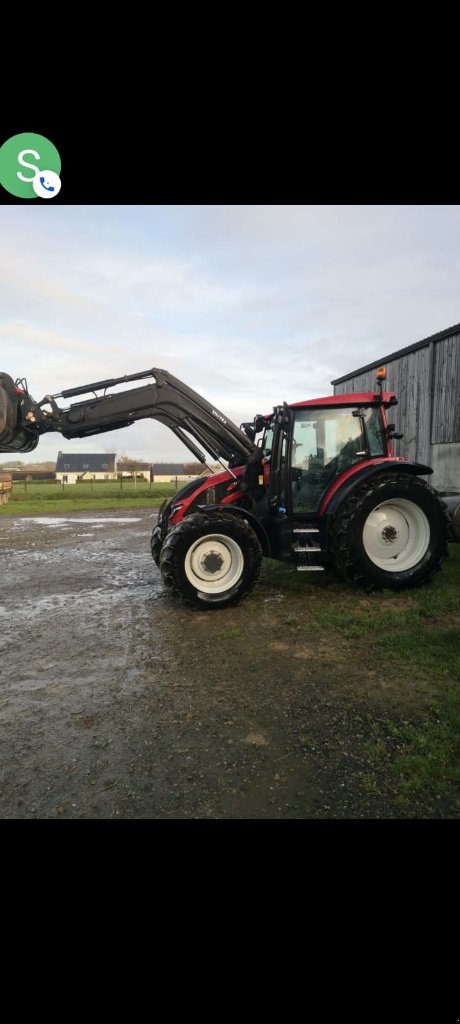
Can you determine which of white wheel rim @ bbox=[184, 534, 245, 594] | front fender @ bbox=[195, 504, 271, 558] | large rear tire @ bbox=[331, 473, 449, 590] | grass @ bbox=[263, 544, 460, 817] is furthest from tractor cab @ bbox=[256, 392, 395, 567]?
grass @ bbox=[263, 544, 460, 817]

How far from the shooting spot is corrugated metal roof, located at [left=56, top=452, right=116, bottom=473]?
76875mm

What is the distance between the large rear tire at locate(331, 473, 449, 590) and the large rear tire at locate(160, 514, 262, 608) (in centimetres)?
113

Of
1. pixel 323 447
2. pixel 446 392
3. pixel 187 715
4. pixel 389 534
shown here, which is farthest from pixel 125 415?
pixel 446 392

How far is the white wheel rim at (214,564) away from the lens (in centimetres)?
563

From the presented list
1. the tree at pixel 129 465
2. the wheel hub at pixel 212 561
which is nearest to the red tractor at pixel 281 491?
the wheel hub at pixel 212 561

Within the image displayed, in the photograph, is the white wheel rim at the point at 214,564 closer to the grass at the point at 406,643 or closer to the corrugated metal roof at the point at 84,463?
the grass at the point at 406,643

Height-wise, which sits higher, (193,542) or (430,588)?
(193,542)

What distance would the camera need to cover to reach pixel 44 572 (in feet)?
26.9

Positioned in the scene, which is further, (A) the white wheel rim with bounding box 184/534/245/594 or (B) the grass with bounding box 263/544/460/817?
(A) the white wheel rim with bounding box 184/534/245/594

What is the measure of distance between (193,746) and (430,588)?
420 centimetres

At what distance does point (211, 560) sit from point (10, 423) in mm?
3080

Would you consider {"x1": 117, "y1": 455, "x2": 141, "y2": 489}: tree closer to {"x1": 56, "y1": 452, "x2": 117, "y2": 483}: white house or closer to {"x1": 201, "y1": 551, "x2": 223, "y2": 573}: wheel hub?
{"x1": 56, "y1": 452, "x2": 117, "y2": 483}: white house

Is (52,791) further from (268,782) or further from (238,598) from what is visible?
(238,598)
